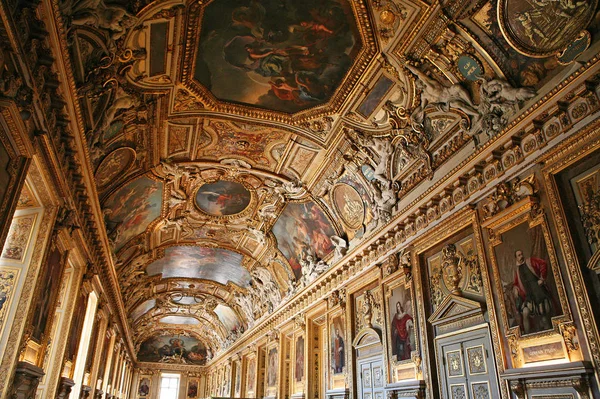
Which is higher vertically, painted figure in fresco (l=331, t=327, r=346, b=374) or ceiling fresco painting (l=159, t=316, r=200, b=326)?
ceiling fresco painting (l=159, t=316, r=200, b=326)

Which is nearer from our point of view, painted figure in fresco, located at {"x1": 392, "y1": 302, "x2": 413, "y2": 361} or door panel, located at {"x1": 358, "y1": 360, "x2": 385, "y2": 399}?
painted figure in fresco, located at {"x1": 392, "y1": 302, "x2": 413, "y2": 361}

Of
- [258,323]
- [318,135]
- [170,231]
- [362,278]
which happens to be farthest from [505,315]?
[258,323]

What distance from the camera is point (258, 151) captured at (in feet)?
44.4

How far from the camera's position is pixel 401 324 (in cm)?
1042

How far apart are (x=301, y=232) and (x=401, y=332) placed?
6.93 meters

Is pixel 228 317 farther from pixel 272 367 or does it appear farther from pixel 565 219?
pixel 565 219

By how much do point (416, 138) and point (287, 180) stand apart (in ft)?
17.6

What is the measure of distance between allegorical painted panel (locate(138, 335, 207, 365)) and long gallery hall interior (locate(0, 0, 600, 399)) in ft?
102

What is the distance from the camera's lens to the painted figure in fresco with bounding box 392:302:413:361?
10.1 m

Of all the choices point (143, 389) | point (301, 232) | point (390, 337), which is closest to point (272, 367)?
point (301, 232)

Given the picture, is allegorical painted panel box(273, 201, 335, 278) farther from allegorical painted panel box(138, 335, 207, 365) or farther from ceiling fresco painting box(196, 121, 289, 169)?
allegorical painted panel box(138, 335, 207, 365)

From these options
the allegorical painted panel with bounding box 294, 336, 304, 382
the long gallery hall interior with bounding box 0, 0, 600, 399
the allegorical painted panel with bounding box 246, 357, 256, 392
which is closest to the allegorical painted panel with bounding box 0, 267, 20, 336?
the long gallery hall interior with bounding box 0, 0, 600, 399

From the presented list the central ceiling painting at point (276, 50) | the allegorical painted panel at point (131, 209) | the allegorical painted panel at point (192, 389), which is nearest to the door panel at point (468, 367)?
the central ceiling painting at point (276, 50)

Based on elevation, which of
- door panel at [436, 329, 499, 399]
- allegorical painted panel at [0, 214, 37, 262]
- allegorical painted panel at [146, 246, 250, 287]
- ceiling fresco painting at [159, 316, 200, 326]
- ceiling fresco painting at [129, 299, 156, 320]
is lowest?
door panel at [436, 329, 499, 399]
